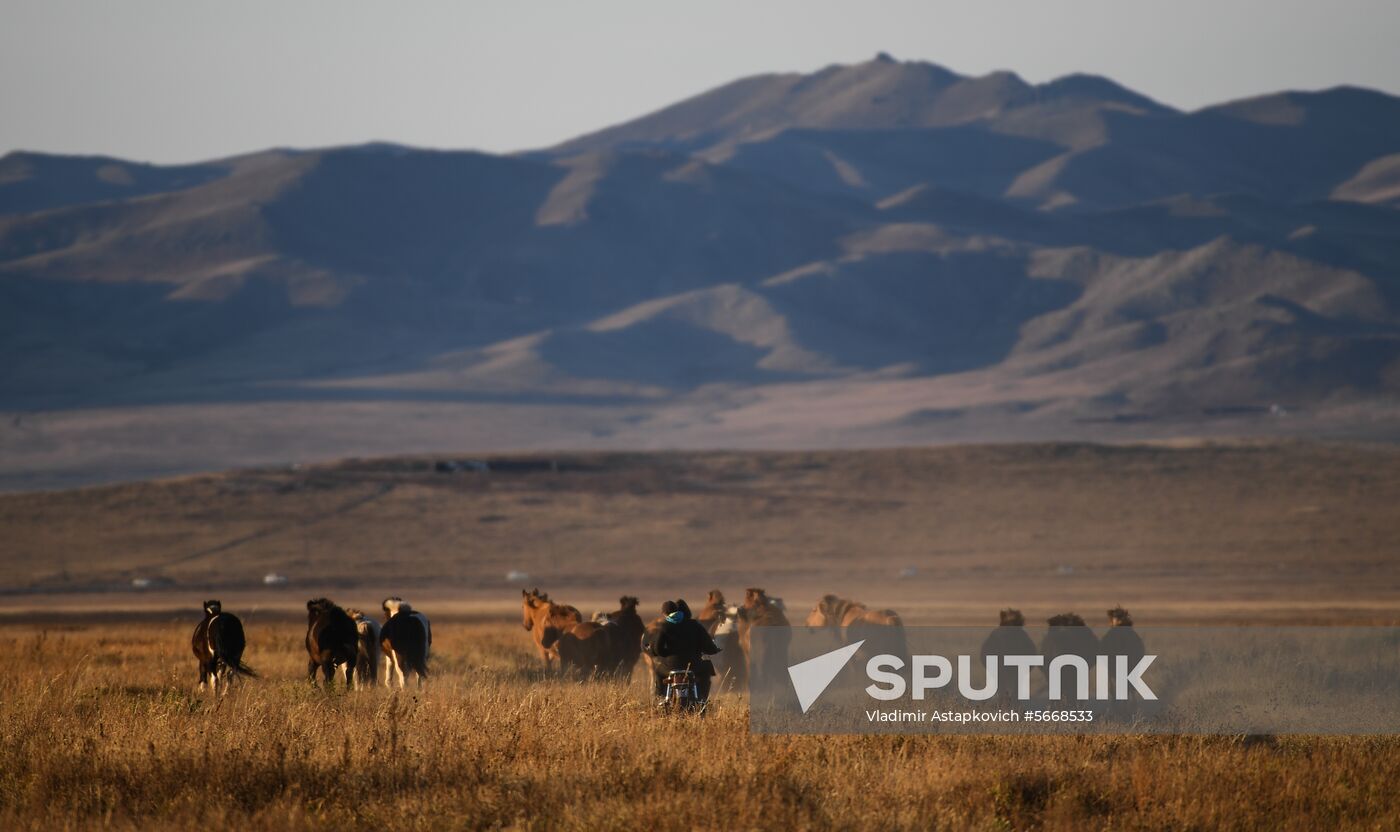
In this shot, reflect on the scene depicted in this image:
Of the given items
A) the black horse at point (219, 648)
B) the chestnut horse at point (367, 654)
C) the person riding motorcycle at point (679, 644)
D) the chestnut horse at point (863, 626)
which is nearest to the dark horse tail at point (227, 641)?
the black horse at point (219, 648)

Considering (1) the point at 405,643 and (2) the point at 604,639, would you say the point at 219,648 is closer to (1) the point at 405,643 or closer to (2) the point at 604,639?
(1) the point at 405,643

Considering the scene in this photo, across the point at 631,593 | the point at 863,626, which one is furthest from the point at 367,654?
the point at 631,593

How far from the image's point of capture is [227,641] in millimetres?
17234

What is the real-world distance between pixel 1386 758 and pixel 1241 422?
13521 cm

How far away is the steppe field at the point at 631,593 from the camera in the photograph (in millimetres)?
11492

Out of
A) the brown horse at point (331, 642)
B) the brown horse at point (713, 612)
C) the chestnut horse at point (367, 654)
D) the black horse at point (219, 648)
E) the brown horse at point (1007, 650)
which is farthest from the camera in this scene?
the brown horse at point (713, 612)

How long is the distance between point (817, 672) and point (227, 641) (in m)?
6.00

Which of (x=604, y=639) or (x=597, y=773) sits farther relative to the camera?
(x=604, y=639)

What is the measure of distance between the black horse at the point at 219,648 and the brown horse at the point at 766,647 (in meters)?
5.25

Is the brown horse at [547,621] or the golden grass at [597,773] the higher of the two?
the brown horse at [547,621]

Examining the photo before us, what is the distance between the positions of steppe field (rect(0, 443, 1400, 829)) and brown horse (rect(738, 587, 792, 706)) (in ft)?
2.78

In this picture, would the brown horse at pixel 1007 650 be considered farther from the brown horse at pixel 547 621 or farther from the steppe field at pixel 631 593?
the brown horse at pixel 547 621

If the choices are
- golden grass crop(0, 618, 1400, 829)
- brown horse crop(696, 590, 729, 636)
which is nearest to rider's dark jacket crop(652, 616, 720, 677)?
golden grass crop(0, 618, 1400, 829)

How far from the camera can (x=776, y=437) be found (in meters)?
154
